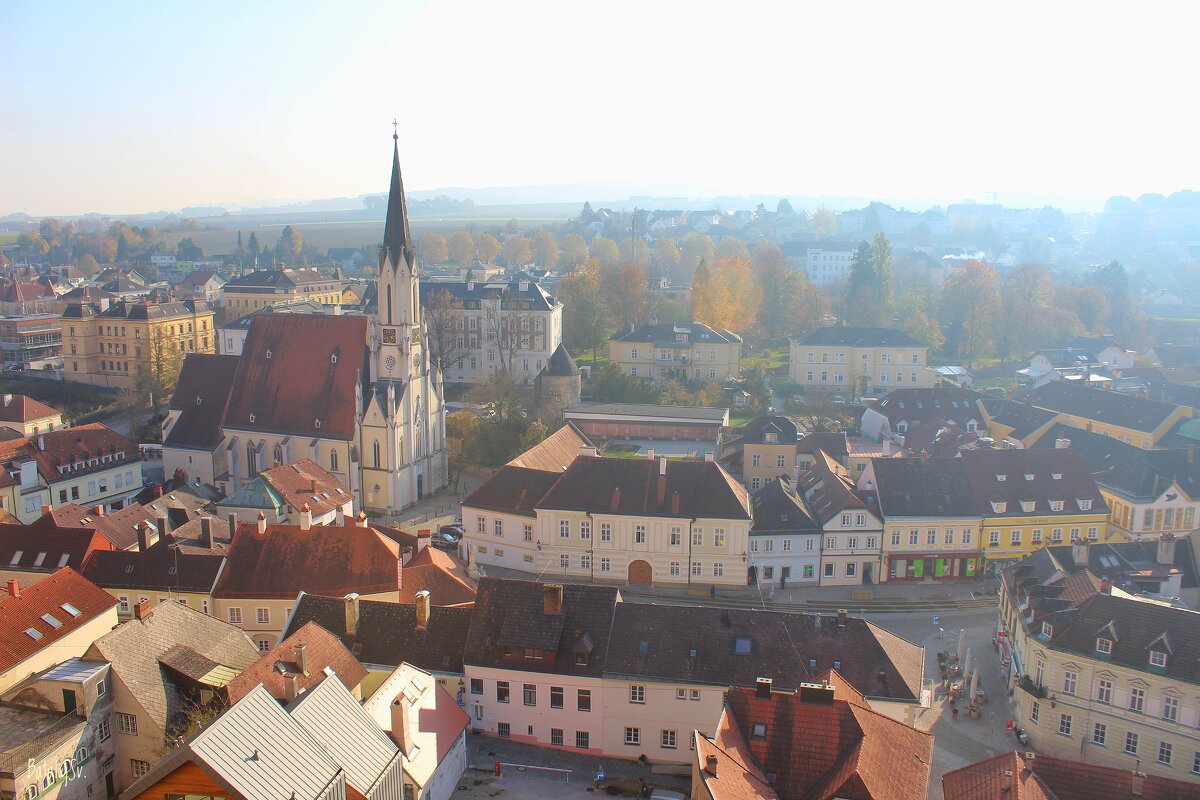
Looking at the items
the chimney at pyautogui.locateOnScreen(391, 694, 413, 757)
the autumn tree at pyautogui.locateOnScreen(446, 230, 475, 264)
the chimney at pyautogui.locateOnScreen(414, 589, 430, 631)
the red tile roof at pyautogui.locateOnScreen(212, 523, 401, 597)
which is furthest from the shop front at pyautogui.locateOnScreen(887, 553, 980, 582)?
the autumn tree at pyautogui.locateOnScreen(446, 230, 475, 264)

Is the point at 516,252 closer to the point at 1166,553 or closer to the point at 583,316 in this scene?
the point at 583,316

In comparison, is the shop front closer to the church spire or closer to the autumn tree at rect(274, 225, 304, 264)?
the church spire

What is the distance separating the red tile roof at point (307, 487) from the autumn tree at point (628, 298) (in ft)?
180

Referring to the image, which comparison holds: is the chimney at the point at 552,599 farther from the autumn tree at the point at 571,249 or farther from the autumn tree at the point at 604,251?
the autumn tree at the point at 571,249

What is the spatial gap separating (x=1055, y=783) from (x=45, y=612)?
2937 centimetres

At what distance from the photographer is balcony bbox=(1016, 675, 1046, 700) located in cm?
3137

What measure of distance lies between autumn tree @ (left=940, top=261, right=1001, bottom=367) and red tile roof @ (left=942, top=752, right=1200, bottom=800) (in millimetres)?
78582

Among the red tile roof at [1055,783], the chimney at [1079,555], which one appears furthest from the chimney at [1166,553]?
the red tile roof at [1055,783]

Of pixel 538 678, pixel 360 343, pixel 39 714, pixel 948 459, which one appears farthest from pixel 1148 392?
pixel 39 714

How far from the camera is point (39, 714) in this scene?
84.8 ft

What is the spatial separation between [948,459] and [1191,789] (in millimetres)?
25730

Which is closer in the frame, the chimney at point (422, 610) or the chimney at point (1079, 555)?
the chimney at point (422, 610)

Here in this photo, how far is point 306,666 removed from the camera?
2628 cm

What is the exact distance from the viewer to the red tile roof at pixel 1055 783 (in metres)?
22.4
